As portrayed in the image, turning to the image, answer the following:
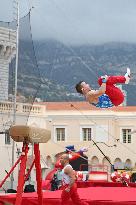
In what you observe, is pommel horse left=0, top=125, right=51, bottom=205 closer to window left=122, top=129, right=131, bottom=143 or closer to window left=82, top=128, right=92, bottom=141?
window left=82, top=128, right=92, bottom=141

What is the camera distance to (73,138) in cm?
5138

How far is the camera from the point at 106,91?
8.50m

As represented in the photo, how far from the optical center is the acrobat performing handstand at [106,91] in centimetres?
848

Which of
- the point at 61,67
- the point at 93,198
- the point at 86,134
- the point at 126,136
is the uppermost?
the point at 61,67

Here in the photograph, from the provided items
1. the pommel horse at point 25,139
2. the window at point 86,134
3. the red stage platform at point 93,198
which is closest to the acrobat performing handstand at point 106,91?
the red stage platform at point 93,198

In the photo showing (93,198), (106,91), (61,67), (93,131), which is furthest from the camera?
(61,67)

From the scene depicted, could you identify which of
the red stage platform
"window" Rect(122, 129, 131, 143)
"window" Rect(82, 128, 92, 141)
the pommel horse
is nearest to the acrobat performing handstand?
the red stage platform

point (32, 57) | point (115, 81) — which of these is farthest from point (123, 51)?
point (115, 81)

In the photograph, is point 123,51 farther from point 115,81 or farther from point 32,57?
point 115,81

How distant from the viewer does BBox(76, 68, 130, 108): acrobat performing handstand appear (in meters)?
8.48

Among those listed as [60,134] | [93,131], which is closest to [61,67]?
[60,134]

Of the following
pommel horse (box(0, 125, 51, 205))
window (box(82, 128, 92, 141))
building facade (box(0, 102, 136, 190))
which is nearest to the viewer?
pommel horse (box(0, 125, 51, 205))

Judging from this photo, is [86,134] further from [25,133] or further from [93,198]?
[25,133]

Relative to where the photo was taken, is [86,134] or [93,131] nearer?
[86,134]
